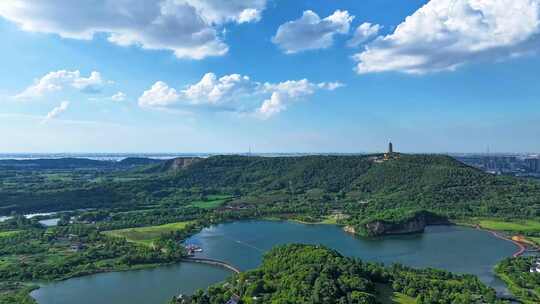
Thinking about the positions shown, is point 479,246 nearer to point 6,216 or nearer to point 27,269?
point 27,269

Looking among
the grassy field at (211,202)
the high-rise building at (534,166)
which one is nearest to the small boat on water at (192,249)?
the grassy field at (211,202)

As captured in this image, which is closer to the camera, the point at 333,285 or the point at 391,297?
the point at 333,285

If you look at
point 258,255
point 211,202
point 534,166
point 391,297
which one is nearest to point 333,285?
point 391,297

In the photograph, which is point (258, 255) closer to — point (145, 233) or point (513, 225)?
point (145, 233)

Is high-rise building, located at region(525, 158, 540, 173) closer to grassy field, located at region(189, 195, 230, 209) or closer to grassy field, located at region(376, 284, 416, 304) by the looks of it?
grassy field, located at region(189, 195, 230, 209)

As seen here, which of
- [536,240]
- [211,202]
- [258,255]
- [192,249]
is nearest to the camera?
[258,255]

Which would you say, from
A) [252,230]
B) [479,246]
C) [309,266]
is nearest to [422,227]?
[479,246]

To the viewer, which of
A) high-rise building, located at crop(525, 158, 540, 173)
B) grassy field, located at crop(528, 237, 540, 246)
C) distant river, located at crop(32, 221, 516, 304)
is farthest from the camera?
high-rise building, located at crop(525, 158, 540, 173)

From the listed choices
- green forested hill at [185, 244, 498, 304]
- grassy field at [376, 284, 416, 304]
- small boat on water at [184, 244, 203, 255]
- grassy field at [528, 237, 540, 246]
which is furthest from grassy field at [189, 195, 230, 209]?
grassy field at [376, 284, 416, 304]
